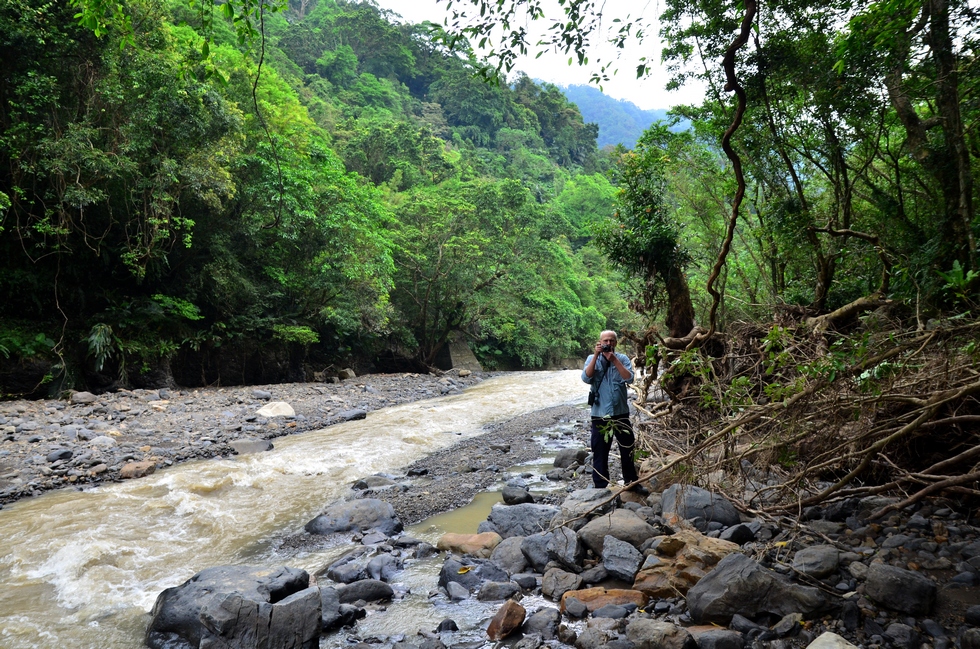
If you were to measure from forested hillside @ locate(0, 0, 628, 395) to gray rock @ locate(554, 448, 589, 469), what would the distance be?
318cm

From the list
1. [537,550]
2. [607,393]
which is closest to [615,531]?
[537,550]

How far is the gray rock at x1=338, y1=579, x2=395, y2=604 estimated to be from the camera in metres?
4.12

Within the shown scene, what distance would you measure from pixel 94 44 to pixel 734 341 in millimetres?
14573

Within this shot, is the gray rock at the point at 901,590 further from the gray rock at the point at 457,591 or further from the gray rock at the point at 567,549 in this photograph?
the gray rock at the point at 457,591

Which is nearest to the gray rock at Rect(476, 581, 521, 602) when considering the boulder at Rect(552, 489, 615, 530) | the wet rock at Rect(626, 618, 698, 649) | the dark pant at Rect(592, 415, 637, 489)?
the boulder at Rect(552, 489, 615, 530)

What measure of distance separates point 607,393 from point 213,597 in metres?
3.79

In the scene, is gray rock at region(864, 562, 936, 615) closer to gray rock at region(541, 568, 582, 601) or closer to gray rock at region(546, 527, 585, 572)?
gray rock at region(541, 568, 582, 601)

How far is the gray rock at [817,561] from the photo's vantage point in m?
3.38

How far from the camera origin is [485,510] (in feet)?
20.8

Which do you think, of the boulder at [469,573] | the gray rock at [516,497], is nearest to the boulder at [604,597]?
the boulder at [469,573]

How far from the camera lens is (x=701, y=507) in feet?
15.5

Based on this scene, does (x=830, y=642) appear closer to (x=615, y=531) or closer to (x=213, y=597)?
(x=615, y=531)

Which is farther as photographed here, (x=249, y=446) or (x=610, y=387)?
(x=249, y=446)

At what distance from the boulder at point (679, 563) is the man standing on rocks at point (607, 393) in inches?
59.7
